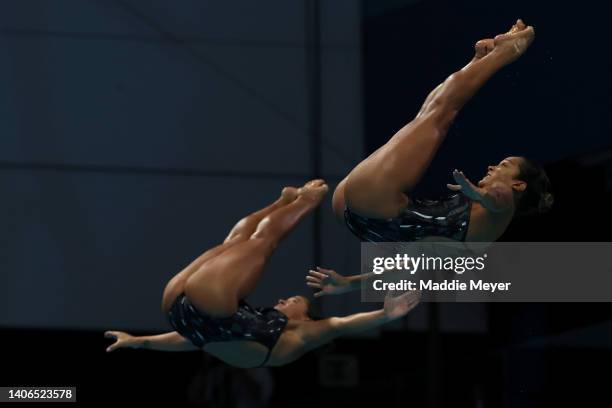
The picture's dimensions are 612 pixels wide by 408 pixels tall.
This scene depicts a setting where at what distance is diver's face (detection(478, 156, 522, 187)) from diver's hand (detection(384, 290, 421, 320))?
19.6 inches

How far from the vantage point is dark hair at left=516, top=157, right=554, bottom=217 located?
14.9 feet

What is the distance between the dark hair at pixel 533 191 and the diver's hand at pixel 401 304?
0.50m

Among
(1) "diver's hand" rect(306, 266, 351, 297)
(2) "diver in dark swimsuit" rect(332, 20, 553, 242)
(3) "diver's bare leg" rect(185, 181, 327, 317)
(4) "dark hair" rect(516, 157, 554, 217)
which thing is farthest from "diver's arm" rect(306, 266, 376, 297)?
(4) "dark hair" rect(516, 157, 554, 217)

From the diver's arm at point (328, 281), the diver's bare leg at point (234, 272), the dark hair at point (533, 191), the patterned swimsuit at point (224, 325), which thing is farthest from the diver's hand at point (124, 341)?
the dark hair at point (533, 191)

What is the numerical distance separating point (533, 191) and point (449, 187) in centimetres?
33

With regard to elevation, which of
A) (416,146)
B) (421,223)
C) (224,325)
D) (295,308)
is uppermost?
(416,146)

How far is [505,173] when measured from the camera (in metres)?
4.52

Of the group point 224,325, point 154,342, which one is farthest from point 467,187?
point 154,342

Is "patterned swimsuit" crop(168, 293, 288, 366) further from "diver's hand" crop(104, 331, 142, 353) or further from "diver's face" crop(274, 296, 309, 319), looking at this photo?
"diver's hand" crop(104, 331, 142, 353)

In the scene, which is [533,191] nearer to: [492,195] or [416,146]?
[492,195]

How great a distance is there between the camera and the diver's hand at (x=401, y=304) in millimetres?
4652

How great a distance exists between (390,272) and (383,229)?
0.95 feet

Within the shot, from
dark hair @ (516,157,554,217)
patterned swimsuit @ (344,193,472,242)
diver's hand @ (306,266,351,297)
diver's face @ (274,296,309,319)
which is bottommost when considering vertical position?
diver's hand @ (306,266,351,297)

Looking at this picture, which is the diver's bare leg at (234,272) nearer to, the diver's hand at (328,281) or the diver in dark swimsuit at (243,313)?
the diver in dark swimsuit at (243,313)
